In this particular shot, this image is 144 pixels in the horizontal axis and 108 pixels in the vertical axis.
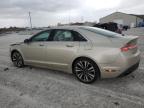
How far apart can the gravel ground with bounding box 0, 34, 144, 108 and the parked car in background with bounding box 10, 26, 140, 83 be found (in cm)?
35

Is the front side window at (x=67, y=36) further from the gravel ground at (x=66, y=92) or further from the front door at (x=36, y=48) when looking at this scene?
the gravel ground at (x=66, y=92)

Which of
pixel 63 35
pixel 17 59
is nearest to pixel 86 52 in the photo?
pixel 63 35

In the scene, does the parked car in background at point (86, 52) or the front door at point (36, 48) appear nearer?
the parked car in background at point (86, 52)

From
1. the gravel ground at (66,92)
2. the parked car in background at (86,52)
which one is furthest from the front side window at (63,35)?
the gravel ground at (66,92)

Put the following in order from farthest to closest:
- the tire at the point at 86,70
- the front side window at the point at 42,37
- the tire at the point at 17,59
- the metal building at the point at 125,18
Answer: the metal building at the point at 125,18 < the tire at the point at 17,59 < the front side window at the point at 42,37 < the tire at the point at 86,70

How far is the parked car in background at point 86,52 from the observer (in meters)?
4.40

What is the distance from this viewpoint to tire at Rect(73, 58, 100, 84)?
466 centimetres

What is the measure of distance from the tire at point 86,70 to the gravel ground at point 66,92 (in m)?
0.17

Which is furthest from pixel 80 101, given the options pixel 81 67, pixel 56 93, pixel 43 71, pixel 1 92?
pixel 43 71

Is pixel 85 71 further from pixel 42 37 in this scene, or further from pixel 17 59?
pixel 17 59

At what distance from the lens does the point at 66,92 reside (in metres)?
4.41

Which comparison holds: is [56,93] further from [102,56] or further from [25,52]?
[25,52]

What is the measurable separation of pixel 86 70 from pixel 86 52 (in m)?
0.49

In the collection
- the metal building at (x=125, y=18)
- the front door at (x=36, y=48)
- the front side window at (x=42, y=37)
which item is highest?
the metal building at (x=125, y=18)
